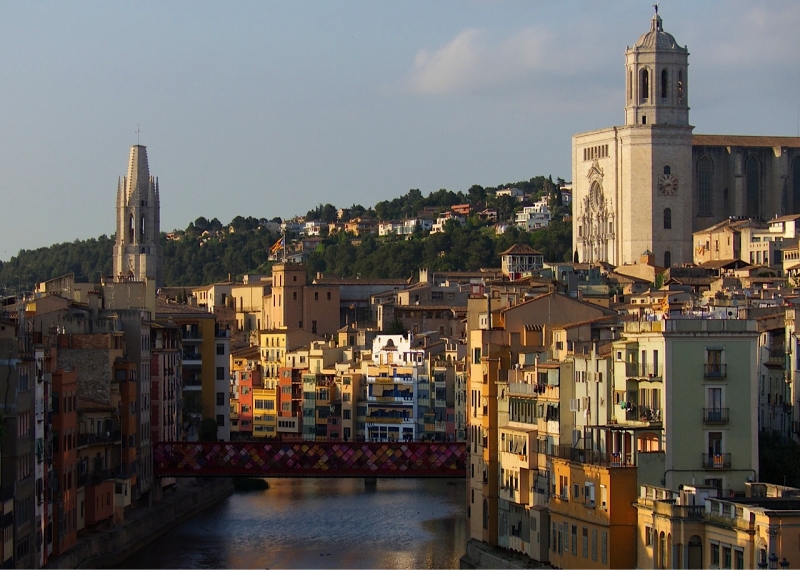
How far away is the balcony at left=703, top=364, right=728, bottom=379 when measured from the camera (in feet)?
118

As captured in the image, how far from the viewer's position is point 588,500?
120 feet

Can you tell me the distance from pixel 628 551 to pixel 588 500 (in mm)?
1786

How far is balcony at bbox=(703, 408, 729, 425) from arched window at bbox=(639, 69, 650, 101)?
262ft

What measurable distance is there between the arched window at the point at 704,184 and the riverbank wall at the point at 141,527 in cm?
6002

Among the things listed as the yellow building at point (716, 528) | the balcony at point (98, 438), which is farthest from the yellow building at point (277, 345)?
the yellow building at point (716, 528)

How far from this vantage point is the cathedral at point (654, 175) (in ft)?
371

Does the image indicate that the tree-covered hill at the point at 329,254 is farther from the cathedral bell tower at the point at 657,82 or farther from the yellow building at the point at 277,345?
the yellow building at the point at 277,345

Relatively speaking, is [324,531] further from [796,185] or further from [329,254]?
[329,254]

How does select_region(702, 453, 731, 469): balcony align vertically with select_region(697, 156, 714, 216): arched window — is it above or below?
below

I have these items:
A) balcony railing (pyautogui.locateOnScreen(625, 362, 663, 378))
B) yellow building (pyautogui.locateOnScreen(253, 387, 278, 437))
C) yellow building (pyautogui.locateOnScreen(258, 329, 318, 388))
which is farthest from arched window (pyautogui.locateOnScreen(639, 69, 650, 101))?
balcony railing (pyautogui.locateOnScreen(625, 362, 663, 378))

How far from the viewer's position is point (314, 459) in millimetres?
51688

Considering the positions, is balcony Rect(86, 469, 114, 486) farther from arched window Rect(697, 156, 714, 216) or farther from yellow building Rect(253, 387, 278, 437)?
arched window Rect(697, 156, 714, 216)

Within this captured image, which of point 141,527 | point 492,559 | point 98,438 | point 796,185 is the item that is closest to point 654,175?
point 796,185

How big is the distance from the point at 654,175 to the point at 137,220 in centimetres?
4661
